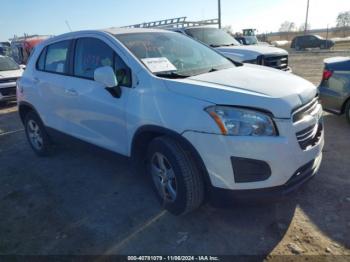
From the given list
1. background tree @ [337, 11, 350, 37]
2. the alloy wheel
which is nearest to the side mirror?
the alloy wheel

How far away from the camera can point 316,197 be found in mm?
3180

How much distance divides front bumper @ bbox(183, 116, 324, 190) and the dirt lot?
442mm

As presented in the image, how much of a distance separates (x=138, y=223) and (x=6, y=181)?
7.68ft

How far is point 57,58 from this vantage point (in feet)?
13.9

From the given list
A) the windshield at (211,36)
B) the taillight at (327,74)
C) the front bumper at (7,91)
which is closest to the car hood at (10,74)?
the front bumper at (7,91)

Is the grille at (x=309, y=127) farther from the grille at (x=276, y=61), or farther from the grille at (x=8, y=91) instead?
the grille at (x=8, y=91)

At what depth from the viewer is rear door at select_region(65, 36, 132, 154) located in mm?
3154

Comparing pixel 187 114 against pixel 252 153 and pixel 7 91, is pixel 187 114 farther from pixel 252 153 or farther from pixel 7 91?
pixel 7 91

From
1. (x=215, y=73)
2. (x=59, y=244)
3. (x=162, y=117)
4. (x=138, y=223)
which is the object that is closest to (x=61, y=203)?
(x=59, y=244)

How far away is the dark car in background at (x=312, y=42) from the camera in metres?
29.8

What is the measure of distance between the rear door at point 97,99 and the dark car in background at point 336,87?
3769 mm

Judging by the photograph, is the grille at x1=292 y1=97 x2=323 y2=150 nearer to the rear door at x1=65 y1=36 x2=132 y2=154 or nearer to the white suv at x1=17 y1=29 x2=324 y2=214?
the white suv at x1=17 y1=29 x2=324 y2=214

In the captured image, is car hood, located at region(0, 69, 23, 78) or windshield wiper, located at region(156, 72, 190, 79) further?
car hood, located at region(0, 69, 23, 78)

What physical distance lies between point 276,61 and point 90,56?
5231mm
